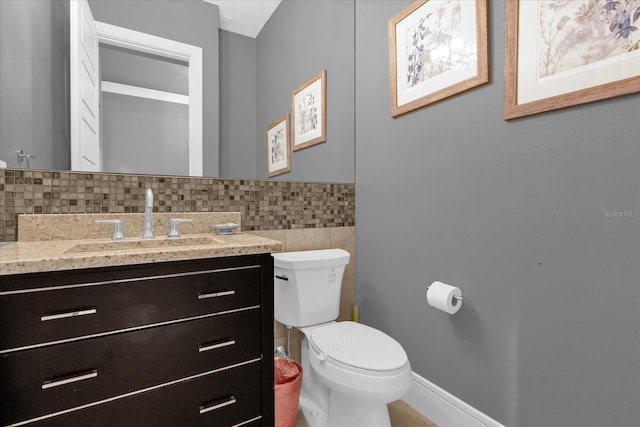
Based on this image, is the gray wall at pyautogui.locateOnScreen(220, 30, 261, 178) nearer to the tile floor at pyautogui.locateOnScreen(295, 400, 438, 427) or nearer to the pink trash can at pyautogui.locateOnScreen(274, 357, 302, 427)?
the pink trash can at pyautogui.locateOnScreen(274, 357, 302, 427)

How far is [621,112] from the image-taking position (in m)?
0.93

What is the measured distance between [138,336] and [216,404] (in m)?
0.36

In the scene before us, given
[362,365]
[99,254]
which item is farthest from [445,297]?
[99,254]

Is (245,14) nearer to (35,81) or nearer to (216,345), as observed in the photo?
(35,81)

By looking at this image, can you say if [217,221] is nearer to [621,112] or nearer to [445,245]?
[445,245]

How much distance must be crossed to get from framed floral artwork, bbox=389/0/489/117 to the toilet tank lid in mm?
826

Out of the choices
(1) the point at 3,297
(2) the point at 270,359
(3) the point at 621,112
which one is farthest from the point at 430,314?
(1) the point at 3,297

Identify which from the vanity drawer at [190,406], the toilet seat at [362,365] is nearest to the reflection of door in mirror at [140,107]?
the vanity drawer at [190,406]

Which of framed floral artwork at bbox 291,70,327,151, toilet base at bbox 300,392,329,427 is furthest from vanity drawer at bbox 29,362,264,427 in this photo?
framed floral artwork at bbox 291,70,327,151

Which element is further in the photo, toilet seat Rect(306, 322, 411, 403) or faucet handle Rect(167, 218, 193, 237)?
faucet handle Rect(167, 218, 193, 237)

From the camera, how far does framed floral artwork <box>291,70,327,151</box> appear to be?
1910 mm

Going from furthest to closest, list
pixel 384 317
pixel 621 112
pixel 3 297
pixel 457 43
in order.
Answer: pixel 384 317
pixel 457 43
pixel 621 112
pixel 3 297

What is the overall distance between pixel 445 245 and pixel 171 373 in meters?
1.20

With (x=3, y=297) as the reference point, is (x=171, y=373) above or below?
below
